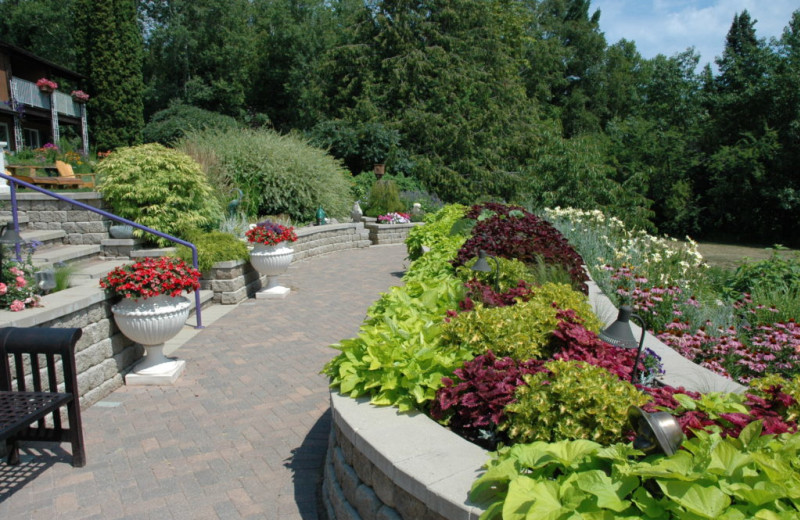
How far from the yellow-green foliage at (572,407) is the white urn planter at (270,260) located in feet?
19.3

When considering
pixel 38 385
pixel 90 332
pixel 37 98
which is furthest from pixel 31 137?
pixel 38 385

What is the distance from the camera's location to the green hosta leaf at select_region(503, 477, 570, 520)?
67.4 inches

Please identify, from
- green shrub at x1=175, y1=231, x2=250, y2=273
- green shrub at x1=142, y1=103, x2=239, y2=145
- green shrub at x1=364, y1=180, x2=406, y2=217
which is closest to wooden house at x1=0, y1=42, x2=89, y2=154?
green shrub at x1=142, y1=103, x2=239, y2=145

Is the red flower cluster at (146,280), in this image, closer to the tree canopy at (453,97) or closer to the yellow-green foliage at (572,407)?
the yellow-green foliage at (572,407)

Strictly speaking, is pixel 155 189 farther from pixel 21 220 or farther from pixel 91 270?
pixel 21 220

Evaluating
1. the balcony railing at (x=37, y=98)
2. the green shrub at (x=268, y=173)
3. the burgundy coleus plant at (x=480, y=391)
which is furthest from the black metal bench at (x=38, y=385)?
the balcony railing at (x=37, y=98)

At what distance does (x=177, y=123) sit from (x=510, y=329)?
85.5ft

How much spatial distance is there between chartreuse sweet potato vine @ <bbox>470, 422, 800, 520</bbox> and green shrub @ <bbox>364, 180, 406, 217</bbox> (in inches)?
513

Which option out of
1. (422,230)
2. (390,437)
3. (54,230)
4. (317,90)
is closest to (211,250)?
(54,230)

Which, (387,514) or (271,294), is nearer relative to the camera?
(387,514)

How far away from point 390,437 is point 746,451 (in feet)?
4.46

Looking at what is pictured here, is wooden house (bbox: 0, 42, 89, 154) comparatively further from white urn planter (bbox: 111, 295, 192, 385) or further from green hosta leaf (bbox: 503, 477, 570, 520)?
green hosta leaf (bbox: 503, 477, 570, 520)

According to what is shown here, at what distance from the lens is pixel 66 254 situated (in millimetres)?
7152

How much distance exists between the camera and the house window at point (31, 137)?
80.5 ft
